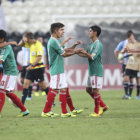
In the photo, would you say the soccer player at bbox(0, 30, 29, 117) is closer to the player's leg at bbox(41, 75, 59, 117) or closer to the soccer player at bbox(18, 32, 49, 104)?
the player's leg at bbox(41, 75, 59, 117)

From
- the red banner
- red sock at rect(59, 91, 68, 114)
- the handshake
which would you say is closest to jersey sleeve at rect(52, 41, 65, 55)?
the handshake

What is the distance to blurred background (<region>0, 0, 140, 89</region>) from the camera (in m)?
19.5

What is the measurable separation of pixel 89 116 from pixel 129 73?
18.7ft

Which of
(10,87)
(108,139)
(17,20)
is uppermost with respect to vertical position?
(17,20)

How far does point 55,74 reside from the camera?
905 centimetres

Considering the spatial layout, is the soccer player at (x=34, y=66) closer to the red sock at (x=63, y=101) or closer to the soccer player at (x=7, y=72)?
the soccer player at (x=7, y=72)

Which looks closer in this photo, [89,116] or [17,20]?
[89,116]

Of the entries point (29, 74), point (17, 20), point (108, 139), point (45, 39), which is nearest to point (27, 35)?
point (29, 74)

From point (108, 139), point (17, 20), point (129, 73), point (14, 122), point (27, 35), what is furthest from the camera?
point (17, 20)

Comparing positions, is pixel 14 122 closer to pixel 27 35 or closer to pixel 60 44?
pixel 60 44

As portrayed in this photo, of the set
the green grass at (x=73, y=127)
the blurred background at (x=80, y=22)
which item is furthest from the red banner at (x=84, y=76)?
the green grass at (x=73, y=127)

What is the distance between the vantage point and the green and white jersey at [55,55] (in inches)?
352

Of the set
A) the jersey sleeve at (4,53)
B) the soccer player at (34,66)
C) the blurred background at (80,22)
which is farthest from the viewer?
the blurred background at (80,22)

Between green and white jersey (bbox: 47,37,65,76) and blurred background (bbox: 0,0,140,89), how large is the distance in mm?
8738
